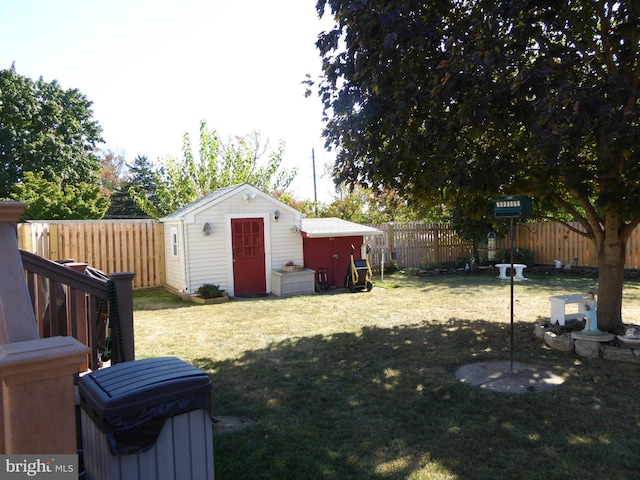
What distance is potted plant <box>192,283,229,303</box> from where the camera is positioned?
1025cm

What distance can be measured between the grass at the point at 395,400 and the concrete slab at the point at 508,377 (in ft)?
0.50

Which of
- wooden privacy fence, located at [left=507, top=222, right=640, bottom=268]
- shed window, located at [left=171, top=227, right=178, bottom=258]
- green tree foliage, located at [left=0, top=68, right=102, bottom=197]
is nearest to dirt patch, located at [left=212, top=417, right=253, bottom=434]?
shed window, located at [left=171, top=227, right=178, bottom=258]

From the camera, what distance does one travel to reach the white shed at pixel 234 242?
1065 cm

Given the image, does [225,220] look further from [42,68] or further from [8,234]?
[42,68]

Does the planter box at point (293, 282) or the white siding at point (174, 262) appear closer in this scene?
the white siding at point (174, 262)

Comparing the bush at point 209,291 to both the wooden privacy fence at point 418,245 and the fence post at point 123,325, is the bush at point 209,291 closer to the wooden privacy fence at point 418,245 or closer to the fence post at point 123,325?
the wooden privacy fence at point 418,245

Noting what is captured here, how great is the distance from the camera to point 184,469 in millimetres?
2115

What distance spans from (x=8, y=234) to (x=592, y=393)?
4952mm

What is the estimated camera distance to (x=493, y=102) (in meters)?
4.66

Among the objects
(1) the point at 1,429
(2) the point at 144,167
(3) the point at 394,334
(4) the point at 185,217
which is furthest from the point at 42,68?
(1) the point at 1,429

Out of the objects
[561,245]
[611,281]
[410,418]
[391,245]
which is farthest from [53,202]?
[561,245]

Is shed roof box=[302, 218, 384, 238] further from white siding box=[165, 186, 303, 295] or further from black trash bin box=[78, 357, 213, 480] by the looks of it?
black trash bin box=[78, 357, 213, 480]

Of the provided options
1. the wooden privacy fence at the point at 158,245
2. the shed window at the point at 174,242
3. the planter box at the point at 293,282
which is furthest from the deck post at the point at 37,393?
the shed window at the point at 174,242

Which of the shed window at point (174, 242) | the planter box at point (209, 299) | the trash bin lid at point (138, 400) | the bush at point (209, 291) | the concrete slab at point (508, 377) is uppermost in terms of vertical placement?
the shed window at point (174, 242)
